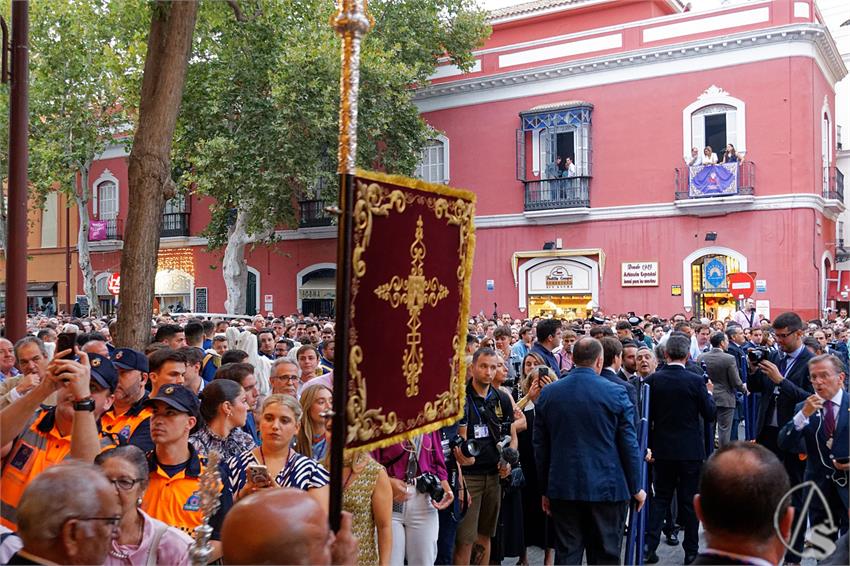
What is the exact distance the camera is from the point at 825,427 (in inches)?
210

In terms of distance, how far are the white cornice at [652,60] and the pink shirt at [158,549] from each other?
20684mm

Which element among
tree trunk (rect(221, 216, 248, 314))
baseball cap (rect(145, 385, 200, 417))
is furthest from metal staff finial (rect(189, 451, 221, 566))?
tree trunk (rect(221, 216, 248, 314))

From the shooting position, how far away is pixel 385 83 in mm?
20703

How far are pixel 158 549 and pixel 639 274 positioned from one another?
807 inches

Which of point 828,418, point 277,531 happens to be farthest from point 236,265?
point 277,531

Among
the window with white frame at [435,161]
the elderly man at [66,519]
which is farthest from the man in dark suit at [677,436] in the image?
the window with white frame at [435,161]

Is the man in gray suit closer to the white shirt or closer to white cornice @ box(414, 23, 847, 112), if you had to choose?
the white shirt

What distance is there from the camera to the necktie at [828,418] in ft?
17.4

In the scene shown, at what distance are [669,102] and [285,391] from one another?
18.3 meters

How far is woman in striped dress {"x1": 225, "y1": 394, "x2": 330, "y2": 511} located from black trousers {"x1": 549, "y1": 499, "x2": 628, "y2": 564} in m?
2.17

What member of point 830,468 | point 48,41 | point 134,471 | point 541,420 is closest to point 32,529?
point 134,471

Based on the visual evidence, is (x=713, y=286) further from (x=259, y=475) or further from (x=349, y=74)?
(x=349, y=74)

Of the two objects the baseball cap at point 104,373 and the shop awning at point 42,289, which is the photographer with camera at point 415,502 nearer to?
the baseball cap at point 104,373

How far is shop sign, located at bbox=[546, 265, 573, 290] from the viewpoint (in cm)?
2341
